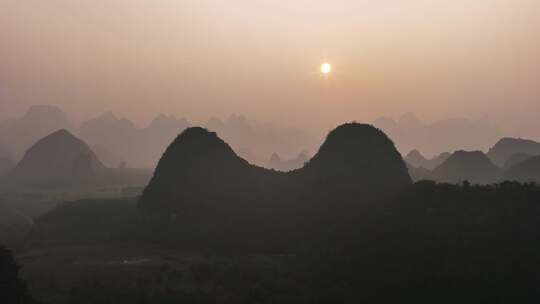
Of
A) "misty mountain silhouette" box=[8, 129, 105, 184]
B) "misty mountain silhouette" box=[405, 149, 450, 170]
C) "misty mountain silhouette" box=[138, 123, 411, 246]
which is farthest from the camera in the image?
"misty mountain silhouette" box=[405, 149, 450, 170]

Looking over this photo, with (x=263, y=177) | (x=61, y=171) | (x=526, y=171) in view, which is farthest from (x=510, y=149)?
(x=61, y=171)

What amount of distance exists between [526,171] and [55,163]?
9040 centimetres

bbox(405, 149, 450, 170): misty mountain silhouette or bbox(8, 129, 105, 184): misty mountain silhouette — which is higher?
bbox(405, 149, 450, 170): misty mountain silhouette

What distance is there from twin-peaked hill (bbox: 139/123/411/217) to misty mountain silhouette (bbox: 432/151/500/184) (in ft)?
133

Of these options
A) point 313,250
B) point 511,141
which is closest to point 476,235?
point 313,250

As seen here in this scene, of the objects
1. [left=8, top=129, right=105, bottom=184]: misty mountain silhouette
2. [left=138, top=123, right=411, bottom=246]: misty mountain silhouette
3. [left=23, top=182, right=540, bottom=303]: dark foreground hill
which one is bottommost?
[left=23, top=182, right=540, bottom=303]: dark foreground hill

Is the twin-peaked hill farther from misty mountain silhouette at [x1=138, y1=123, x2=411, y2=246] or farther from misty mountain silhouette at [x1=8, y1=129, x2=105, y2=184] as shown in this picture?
misty mountain silhouette at [x1=8, y1=129, x2=105, y2=184]

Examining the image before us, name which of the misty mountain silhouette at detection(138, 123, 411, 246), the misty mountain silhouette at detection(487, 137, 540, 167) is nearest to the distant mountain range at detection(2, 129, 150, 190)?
the misty mountain silhouette at detection(138, 123, 411, 246)

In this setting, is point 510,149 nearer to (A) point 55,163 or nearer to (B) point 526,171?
(B) point 526,171

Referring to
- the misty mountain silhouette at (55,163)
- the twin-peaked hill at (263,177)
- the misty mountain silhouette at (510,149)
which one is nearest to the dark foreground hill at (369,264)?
the twin-peaked hill at (263,177)

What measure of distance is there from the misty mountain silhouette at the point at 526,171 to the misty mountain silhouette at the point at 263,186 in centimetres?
3135

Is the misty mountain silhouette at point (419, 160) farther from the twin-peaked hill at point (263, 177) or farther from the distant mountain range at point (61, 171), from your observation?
the twin-peaked hill at point (263, 177)

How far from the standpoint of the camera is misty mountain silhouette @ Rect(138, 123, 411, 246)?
37.9 m

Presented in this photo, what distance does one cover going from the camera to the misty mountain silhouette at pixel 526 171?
65938mm
